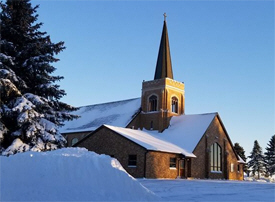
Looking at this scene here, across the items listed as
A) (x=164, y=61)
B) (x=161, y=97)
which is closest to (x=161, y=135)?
(x=161, y=97)

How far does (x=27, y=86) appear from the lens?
21.0 m

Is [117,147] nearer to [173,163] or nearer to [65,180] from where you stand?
[173,163]

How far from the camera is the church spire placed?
45519 mm

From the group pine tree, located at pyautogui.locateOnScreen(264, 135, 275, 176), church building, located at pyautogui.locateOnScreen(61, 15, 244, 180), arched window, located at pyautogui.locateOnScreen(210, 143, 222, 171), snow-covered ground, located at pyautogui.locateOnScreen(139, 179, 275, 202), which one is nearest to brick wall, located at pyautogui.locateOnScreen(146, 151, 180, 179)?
church building, located at pyautogui.locateOnScreen(61, 15, 244, 180)

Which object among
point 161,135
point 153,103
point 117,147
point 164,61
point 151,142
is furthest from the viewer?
point 164,61

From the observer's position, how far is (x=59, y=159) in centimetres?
1229

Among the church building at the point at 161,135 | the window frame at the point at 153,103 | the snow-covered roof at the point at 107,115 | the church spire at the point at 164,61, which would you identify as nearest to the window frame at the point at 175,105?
the church building at the point at 161,135

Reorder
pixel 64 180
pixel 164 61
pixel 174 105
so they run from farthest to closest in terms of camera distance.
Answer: pixel 164 61
pixel 174 105
pixel 64 180

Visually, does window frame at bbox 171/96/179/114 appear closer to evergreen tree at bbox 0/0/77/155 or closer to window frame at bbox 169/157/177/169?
window frame at bbox 169/157/177/169

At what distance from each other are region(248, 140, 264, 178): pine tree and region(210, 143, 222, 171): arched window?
31.4 metres

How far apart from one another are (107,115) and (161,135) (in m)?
10.4

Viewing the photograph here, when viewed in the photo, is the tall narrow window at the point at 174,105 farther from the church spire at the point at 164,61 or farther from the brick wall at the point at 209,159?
A: the brick wall at the point at 209,159

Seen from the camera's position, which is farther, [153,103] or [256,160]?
[256,160]

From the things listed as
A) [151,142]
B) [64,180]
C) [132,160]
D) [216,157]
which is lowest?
[64,180]
